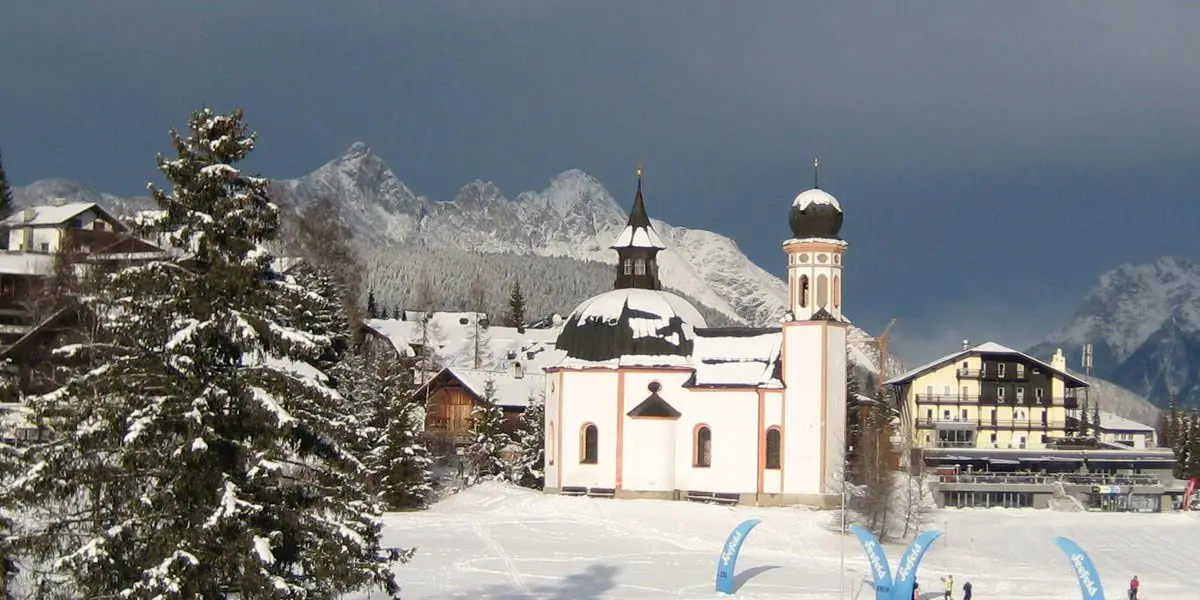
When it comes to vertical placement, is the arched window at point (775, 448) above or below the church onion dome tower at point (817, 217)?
below

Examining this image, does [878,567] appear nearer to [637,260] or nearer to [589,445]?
[589,445]

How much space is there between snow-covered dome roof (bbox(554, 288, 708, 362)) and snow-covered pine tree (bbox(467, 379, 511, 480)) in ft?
18.3

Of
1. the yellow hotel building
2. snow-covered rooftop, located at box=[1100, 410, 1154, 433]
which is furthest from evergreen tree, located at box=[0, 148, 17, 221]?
snow-covered rooftop, located at box=[1100, 410, 1154, 433]

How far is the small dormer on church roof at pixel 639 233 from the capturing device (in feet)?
235

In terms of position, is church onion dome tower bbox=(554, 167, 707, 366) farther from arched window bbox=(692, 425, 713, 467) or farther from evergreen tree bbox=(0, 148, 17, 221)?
evergreen tree bbox=(0, 148, 17, 221)

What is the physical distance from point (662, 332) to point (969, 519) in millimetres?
14947

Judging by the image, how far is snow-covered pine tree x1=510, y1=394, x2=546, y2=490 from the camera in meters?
70.9

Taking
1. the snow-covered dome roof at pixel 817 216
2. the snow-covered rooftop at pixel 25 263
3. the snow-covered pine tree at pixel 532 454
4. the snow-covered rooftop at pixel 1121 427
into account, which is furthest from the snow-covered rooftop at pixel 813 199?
the snow-covered rooftop at pixel 1121 427

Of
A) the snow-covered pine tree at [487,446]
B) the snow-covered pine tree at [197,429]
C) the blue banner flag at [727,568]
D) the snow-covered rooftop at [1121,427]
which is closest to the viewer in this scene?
the snow-covered pine tree at [197,429]

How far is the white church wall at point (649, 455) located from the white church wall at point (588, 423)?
0.60 m

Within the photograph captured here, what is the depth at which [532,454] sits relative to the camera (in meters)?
71.7

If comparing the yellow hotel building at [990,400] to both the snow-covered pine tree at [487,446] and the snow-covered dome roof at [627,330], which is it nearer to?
the snow-covered dome roof at [627,330]

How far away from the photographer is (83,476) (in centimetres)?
2006

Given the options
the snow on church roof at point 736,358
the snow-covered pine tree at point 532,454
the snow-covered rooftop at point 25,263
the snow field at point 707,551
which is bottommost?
the snow field at point 707,551
